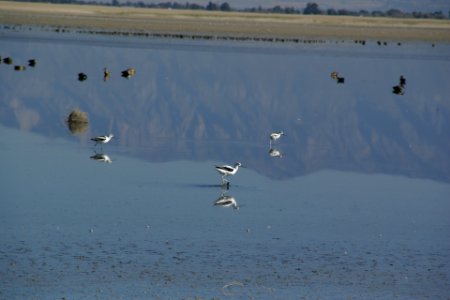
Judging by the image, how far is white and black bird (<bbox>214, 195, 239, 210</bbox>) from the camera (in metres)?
20.0

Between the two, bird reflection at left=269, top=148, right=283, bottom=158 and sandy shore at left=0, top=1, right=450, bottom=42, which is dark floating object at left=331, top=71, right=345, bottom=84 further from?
sandy shore at left=0, top=1, right=450, bottom=42

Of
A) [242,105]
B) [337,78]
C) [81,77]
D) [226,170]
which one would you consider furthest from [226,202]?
[337,78]

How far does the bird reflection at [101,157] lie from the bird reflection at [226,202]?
462 centimetres

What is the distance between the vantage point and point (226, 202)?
797 inches

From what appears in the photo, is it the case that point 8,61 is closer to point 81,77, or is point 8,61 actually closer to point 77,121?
point 81,77

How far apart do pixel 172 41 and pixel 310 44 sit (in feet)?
42.3

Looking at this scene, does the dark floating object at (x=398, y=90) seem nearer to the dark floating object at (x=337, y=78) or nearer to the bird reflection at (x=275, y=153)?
the dark floating object at (x=337, y=78)

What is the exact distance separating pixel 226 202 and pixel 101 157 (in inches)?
222

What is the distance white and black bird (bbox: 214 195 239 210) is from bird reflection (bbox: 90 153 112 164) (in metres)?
4.71

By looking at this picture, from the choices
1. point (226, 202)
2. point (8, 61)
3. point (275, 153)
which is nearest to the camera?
point (226, 202)

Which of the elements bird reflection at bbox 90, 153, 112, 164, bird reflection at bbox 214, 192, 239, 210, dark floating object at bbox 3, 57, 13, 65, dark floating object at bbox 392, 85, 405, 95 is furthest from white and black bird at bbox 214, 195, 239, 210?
dark floating object at bbox 3, 57, 13, 65

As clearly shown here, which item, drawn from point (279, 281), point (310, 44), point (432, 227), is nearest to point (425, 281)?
point (279, 281)

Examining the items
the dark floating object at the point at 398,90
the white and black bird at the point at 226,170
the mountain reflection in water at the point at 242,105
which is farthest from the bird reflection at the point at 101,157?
the dark floating object at the point at 398,90

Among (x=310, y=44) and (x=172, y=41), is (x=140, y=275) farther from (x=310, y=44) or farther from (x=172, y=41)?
(x=310, y=44)
